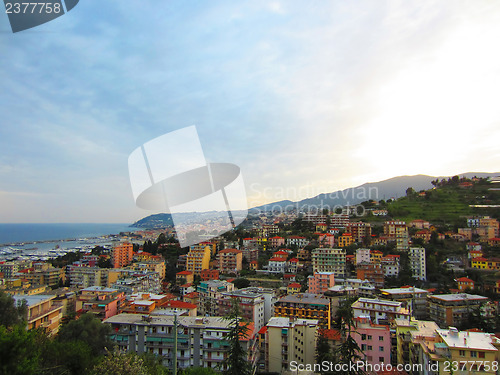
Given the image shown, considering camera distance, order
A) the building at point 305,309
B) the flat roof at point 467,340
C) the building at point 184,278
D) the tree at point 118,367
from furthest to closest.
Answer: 1. the building at point 184,278
2. the building at point 305,309
3. the flat roof at point 467,340
4. the tree at point 118,367

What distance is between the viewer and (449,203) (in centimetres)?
2427

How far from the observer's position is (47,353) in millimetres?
4520

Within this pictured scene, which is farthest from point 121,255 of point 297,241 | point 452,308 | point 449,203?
point 449,203

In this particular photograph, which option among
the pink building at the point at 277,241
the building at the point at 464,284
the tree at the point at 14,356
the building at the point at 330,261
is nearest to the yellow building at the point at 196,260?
the pink building at the point at 277,241

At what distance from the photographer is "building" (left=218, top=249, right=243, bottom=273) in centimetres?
1758

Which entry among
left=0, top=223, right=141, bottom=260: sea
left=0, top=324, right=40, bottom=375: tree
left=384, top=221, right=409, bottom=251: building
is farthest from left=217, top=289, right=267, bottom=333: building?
left=0, top=223, right=141, bottom=260: sea

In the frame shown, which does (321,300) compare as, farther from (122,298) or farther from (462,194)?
(462,194)

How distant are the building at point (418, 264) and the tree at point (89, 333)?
1337cm

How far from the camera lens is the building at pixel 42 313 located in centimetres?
707

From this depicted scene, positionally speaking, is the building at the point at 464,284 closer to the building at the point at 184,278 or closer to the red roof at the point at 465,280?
the red roof at the point at 465,280

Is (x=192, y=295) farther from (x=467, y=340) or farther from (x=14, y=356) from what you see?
(x=14, y=356)

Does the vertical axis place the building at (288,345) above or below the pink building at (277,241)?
below

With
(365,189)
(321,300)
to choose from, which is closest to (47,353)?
(321,300)

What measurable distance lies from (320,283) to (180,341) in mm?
6904
